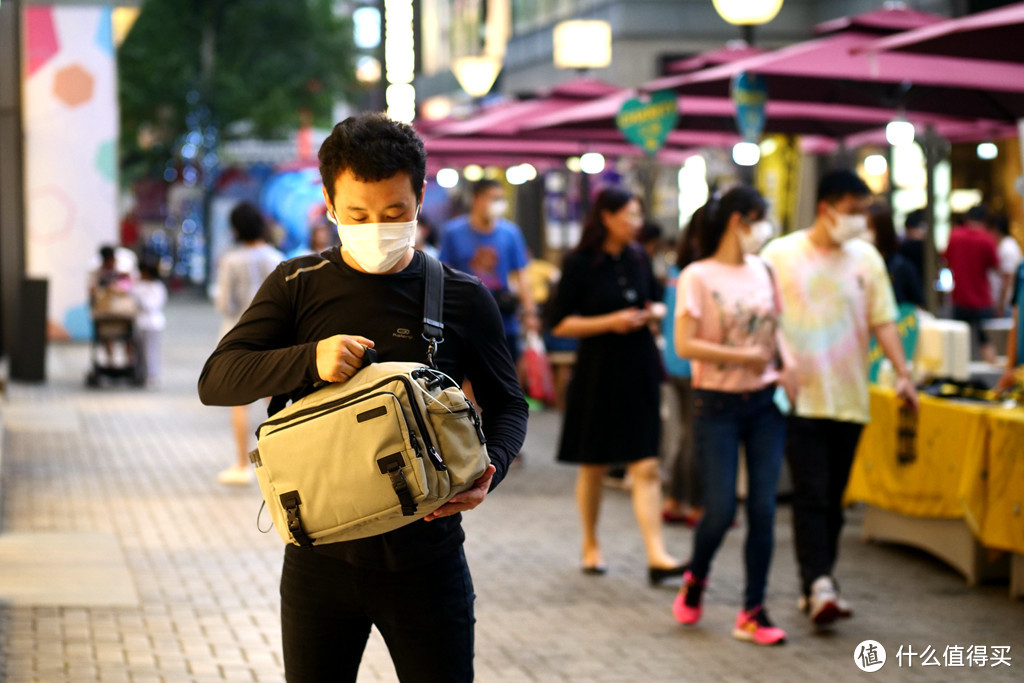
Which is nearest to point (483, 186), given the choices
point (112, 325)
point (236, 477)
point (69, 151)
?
point (236, 477)

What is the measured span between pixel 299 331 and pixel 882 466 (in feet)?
20.4

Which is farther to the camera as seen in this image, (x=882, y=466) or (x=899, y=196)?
(x=899, y=196)

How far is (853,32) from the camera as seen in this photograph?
1136cm

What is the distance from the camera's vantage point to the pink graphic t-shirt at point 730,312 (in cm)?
677

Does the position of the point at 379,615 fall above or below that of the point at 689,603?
above

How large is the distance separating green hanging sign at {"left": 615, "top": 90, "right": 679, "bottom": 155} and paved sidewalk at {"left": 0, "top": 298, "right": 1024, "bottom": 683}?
111 inches

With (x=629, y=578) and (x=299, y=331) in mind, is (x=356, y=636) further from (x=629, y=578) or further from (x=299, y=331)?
(x=629, y=578)

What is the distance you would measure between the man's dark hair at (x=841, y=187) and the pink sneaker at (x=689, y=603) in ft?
6.24

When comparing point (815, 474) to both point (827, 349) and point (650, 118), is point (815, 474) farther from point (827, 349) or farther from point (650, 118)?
point (650, 118)

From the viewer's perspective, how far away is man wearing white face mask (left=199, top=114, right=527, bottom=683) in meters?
3.21

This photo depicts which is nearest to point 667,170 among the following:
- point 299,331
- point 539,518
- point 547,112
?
point 547,112

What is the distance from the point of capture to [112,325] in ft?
62.0

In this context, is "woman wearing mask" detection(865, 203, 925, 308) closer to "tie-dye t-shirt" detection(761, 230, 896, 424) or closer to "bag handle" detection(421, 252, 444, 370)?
"tie-dye t-shirt" detection(761, 230, 896, 424)

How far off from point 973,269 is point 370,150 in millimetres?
15877
